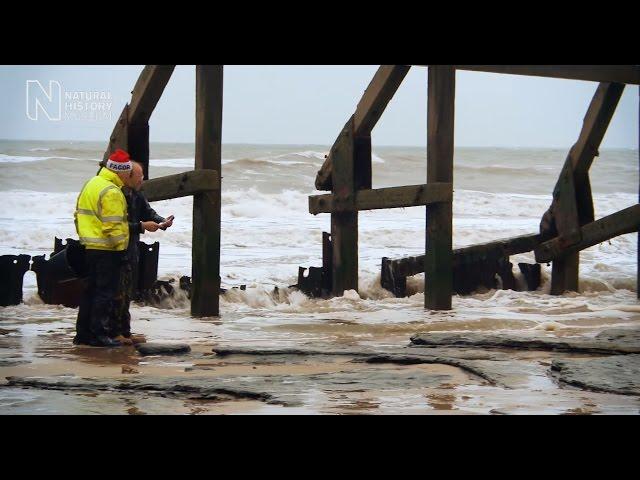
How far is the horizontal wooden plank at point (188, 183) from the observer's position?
1018 centimetres

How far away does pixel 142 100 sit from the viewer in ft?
35.1

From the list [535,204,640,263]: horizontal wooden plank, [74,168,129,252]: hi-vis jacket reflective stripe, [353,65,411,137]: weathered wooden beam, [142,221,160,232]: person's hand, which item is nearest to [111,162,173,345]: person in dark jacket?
[142,221,160,232]: person's hand

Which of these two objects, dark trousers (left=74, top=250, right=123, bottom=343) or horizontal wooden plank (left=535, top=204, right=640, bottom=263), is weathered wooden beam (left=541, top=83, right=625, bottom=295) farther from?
dark trousers (left=74, top=250, right=123, bottom=343)

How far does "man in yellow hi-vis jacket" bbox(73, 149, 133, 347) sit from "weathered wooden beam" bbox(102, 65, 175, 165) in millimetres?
2282

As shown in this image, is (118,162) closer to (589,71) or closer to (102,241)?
(102,241)

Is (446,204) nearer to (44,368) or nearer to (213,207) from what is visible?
(213,207)

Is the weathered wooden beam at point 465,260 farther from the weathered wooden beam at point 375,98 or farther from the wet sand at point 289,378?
the wet sand at point 289,378

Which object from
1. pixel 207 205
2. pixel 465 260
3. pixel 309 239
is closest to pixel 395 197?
pixel 465 260

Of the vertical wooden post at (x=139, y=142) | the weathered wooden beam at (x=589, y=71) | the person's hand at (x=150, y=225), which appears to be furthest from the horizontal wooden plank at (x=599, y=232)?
the person's hand at (x=150, y=225)
